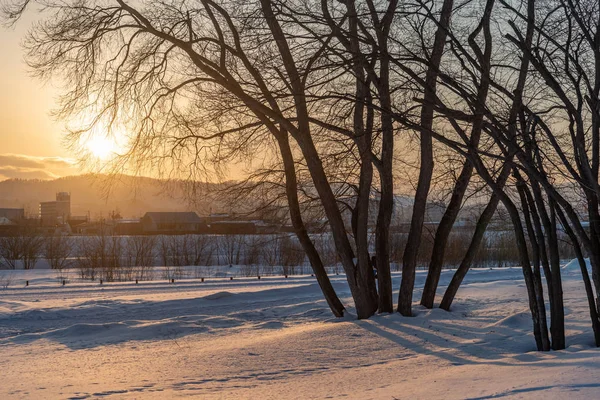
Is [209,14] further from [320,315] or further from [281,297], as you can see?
[281,297]

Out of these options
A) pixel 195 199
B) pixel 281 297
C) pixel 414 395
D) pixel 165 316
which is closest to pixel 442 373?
pixel 414 395

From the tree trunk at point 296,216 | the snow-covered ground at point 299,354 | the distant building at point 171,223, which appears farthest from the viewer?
the distant building at point 171,223

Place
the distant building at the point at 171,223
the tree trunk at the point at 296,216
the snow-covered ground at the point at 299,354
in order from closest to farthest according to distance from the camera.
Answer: the snow-covered ground at the point at 299,354 < the tree trunk at the point at 296,216 < the distant building at the point at 171,223

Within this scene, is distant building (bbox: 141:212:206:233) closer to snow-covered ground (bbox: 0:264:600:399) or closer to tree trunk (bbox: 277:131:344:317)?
snow-covered ground (bbox: 0:264:600:399)

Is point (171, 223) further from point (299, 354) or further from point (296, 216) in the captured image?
point (299, 354)

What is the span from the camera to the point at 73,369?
10062mm

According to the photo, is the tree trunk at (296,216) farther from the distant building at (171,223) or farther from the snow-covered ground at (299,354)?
the distant building at (171,223)

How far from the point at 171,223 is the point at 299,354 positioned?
88.3m

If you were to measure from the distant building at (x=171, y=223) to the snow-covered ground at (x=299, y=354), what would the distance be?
75.1 metres

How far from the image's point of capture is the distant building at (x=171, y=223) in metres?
94.1

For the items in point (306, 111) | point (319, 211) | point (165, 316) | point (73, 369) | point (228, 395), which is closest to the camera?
point (228, 395)

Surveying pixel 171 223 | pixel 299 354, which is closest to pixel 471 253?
pixel 299 354

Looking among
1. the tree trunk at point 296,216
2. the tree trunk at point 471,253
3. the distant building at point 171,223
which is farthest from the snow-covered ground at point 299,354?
the distant building at point 171,223

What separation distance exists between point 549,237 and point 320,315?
742 centimetres
